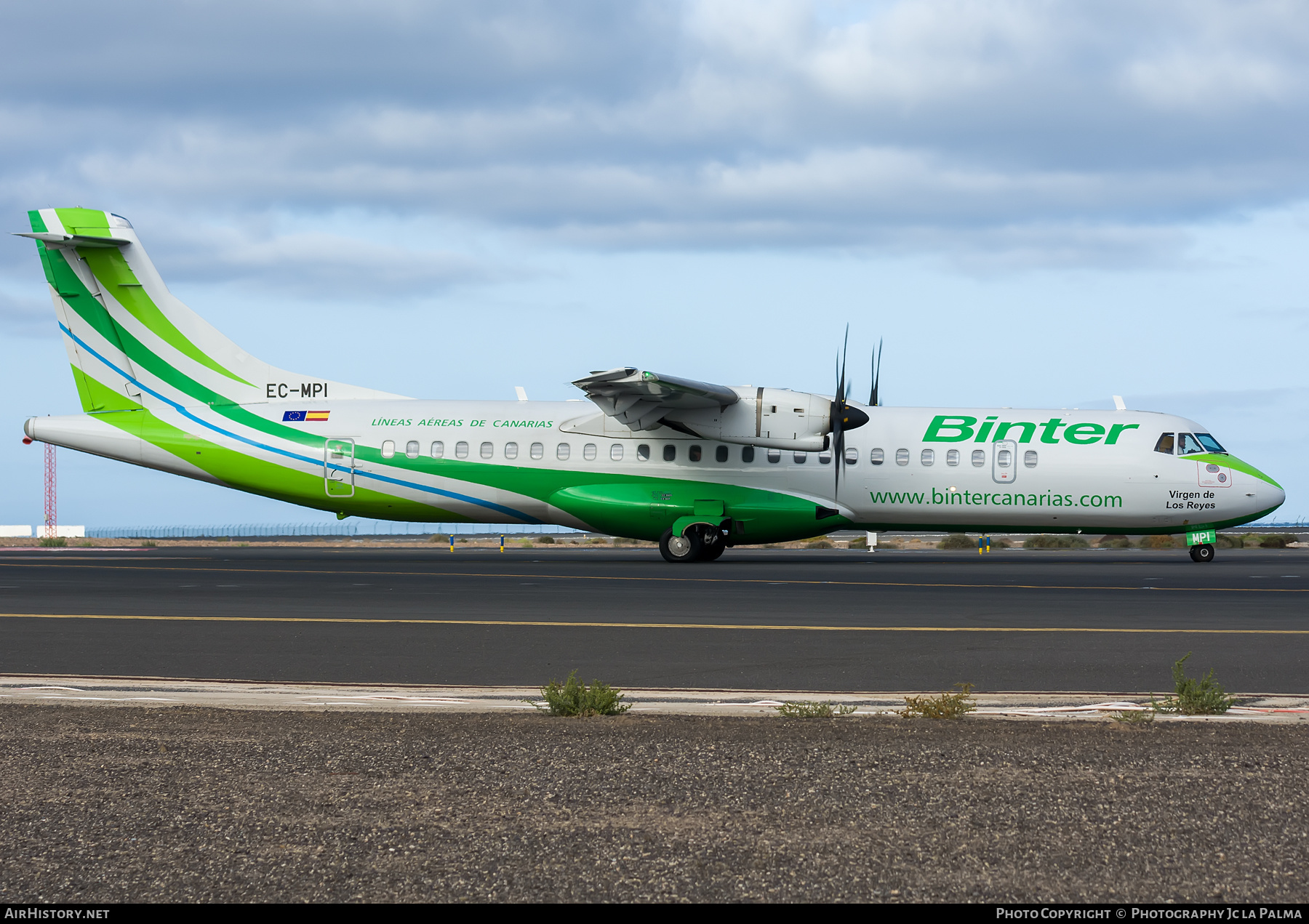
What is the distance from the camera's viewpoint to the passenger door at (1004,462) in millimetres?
26922

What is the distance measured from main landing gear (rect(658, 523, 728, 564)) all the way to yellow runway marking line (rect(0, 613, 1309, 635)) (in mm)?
13368

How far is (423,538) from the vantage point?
201 feet

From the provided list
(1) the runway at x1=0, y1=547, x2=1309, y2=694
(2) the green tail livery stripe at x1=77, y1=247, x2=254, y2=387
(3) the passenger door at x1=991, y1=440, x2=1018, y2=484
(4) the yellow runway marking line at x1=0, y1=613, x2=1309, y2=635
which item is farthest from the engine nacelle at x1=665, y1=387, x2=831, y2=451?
(2) the green tail livery stripe at x1=77, y1=247, x2=254, y2=387

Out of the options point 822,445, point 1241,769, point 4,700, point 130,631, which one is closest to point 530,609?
point 130,631

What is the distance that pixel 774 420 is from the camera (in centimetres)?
2653

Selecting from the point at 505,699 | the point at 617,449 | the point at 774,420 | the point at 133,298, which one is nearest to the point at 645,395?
the point at 617,449

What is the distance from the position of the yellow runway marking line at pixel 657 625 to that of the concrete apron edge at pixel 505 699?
4206 mm

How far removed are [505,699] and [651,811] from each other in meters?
3.46

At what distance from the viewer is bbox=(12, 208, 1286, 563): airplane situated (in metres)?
27.0

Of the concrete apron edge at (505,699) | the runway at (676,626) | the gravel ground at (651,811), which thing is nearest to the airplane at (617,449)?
the runway at (676,626)

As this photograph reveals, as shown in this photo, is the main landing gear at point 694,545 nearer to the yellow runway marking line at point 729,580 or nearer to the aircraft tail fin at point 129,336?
the yellow runway marking line at point 729,580

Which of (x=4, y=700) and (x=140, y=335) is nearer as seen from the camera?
(x=4, y=700)

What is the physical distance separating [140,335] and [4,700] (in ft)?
78.8
